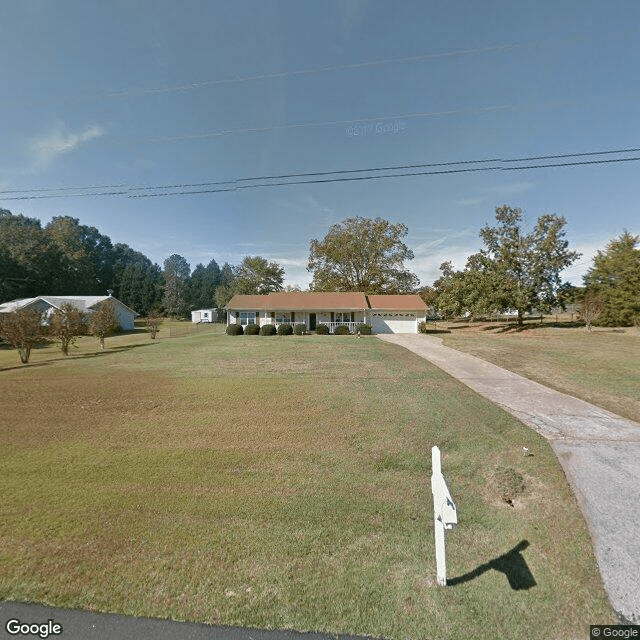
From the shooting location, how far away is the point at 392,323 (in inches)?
1186

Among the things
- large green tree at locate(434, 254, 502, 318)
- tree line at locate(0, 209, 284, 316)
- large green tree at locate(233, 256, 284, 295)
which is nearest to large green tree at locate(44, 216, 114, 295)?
tree line at locate(0, 209, 284, 316)

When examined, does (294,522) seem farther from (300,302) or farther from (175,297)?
(175,297)

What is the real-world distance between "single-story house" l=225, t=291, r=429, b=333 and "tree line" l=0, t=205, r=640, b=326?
19.0 ft

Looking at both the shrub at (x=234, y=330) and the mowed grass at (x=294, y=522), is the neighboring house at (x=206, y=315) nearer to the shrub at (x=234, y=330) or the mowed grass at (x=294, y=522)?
the shrub at (x=234, y=330)

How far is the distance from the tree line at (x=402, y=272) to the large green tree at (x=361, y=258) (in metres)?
0.13

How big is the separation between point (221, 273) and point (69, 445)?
112022 mm

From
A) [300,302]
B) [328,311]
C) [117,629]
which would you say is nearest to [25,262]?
[300,302]

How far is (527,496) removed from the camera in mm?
3697

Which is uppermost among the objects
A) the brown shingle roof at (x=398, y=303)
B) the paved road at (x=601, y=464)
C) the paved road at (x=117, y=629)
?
the brown shingle roof at (x=398, y=303)

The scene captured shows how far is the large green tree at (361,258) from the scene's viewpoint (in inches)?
1554

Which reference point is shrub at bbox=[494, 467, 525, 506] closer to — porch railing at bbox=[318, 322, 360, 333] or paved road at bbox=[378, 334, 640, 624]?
paved road at bbox=[378, 334, 640, 624]

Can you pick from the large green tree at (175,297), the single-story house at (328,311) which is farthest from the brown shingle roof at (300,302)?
the large green tree at (175,297)

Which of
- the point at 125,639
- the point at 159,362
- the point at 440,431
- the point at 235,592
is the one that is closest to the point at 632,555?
the point at 440,431

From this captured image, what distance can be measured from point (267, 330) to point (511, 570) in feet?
81.1
